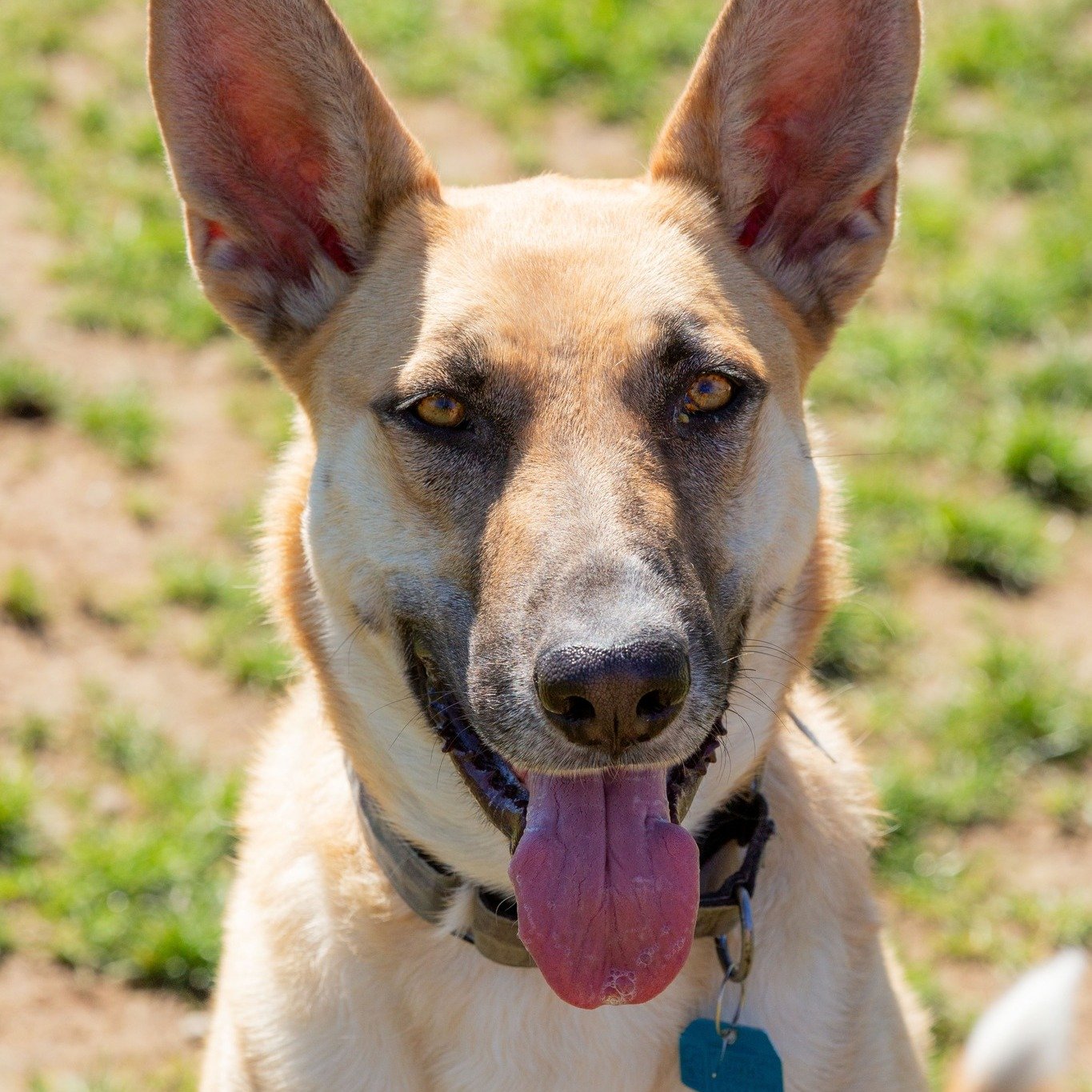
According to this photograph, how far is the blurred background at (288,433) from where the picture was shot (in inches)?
190

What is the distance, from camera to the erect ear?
10.3ft

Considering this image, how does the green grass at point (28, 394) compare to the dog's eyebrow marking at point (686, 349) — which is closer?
the dog's eyebrow marking at point (686, 349)

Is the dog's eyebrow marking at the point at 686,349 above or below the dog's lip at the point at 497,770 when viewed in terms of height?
above

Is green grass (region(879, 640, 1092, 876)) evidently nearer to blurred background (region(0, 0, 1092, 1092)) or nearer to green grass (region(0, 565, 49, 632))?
blurred background (region(0, 0, 1092, 1092))

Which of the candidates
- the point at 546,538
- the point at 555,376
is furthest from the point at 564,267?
the point at 546,538

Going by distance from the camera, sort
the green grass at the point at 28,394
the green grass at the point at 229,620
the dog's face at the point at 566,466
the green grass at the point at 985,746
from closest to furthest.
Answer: the dog's face at the point at 566,466, the green grass at the point at 985,746, the green grass at the point at 229,620, the green grass at the point at 28,394

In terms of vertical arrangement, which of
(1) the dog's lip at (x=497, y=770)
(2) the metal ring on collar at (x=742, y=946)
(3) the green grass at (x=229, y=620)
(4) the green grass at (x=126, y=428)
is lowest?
(3) the green grass at (x=229, y=620)

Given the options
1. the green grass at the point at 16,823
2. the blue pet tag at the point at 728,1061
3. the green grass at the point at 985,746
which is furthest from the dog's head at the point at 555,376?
the green grass at the point at 16,823

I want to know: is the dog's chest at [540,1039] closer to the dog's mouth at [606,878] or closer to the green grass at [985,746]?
the dog's mouth at [606,878]

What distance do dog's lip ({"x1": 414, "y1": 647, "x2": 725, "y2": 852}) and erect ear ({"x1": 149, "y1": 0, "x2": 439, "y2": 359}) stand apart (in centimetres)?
104

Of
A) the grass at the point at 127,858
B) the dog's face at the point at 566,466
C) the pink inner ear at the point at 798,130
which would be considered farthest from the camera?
the grass at the point at 127,858

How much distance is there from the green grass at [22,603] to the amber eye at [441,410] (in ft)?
10.3

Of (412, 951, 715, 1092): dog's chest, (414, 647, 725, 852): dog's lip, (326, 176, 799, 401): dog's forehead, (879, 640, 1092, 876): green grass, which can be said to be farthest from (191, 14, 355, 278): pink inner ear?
(879, 640, 1092, 876): green grass

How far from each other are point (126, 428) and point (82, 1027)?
2763mm
